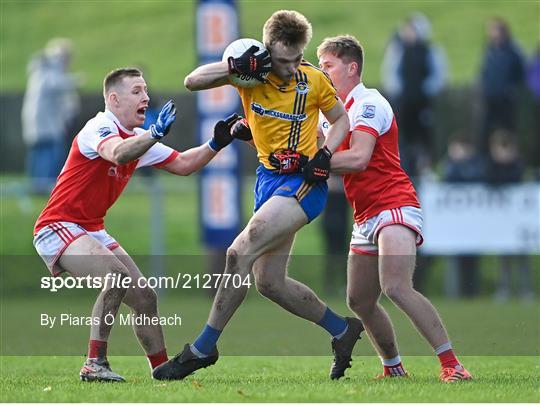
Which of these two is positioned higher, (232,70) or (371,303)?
(232,70)

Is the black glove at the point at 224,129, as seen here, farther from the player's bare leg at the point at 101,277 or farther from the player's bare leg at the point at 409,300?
the player's bare leg at the point at 409,300

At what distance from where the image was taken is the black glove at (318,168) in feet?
29.2

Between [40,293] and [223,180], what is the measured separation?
3388mm

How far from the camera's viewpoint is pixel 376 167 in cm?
932

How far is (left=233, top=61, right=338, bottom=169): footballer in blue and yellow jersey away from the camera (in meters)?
8.97

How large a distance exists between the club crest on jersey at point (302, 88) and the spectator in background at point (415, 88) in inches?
443

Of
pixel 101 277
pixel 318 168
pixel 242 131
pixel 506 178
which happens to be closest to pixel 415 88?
pixel 506 178

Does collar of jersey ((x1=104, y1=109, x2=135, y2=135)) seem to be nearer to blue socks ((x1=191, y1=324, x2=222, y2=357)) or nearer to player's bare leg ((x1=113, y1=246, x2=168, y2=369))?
player's bare leg ((x1=113, y1=246, x2=168, y2=369))

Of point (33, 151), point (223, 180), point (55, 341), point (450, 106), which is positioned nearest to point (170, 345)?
point (55, 341)

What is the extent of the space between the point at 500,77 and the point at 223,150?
5089 mm

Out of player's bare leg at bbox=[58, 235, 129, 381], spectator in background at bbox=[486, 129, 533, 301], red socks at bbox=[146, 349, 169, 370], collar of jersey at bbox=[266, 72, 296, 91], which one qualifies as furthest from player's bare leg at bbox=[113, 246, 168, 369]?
spectator in background at bbox=[486, 129, 533, 301]

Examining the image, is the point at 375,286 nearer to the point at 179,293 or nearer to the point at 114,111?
the point at 114,111

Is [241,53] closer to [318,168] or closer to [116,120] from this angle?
[318,168]

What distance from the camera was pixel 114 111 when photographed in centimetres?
933
